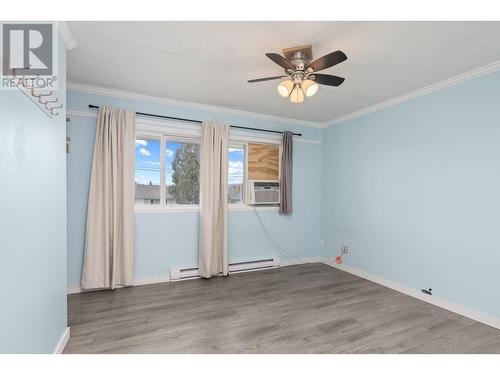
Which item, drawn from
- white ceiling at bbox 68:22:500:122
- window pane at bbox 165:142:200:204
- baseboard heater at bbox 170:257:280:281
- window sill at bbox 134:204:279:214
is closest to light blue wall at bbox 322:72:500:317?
white ceiling at bbox 68:22:500:122

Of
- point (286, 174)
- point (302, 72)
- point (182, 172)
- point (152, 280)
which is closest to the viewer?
point (302, 72)

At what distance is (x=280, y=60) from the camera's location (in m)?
1.88

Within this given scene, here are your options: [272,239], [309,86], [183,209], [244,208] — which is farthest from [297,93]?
[272,239]

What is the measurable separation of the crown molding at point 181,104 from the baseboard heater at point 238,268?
90.0 inches

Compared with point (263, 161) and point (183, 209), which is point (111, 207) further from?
point (263, 161)

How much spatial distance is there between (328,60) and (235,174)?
2.35 m

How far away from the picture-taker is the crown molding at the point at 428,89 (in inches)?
91.8

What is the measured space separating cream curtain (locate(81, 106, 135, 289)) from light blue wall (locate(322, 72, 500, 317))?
319 cm

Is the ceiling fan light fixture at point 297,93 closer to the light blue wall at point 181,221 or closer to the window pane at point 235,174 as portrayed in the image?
the light blue wall at point 181,221

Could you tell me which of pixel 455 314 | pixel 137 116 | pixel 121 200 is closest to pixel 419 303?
pixel 455 314

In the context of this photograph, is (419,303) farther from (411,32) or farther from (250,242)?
(411,32)

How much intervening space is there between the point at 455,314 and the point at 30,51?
4.20 meters

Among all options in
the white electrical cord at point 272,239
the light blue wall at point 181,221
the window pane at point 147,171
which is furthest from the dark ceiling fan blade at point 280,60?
the white electrical cord at point 272,239

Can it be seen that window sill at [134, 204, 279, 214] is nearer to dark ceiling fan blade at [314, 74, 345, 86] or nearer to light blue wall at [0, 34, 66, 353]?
light blue wall at [0, 34, 66, 353]
